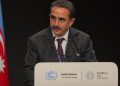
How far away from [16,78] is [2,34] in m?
0.45

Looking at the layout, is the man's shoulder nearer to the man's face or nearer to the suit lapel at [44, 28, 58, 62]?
the man's face

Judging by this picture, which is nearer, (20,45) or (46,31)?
(46,31)

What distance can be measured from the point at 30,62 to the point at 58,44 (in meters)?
0.29

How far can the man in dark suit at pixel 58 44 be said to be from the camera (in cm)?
270

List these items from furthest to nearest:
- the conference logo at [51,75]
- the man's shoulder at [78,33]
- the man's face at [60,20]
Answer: the man's shoulder at [78,33] → the man's face at [60,20] → the conference logo at [51,75]

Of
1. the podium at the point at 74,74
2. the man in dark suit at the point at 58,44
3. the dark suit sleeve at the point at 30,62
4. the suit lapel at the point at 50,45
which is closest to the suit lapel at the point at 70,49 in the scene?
the man in dark suit at the point at 58,44

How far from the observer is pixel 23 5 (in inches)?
119

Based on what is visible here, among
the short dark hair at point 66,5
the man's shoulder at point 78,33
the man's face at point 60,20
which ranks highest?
the short dark hair at point 66,5

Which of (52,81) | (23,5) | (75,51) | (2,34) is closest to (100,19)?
(75,51)

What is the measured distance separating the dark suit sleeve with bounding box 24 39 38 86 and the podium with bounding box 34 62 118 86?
1.71 feet

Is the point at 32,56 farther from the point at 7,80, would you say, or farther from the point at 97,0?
the point at 97,0

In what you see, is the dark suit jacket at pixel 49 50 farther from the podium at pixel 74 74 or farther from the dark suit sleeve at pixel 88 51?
the podium at pixel 74 74

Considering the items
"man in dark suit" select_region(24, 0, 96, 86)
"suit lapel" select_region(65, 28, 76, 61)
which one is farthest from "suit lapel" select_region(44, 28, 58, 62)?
"suit lapel" select_region(65, 28, 76, 61)

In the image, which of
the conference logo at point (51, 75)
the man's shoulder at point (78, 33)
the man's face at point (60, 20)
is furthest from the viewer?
the man's shoulder at point (78, 33)
